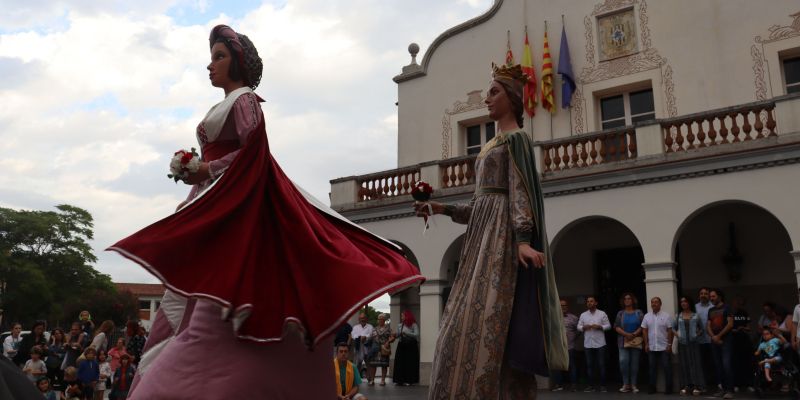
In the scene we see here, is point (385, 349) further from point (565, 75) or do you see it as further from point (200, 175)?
point (200, 175)

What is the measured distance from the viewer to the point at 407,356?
1498 cm

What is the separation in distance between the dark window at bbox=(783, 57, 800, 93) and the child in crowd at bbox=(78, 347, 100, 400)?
14231 mm

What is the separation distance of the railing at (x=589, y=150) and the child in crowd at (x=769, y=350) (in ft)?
15.3

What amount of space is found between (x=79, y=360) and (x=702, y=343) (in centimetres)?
995

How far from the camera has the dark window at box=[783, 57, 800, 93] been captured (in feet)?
46.6

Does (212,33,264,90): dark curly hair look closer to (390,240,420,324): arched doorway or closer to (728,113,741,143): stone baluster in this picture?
(728,113,741,143): stone baluster

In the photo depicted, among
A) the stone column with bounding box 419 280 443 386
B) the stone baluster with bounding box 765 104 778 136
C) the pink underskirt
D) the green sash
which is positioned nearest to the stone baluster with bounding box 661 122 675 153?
the stone baluster with bounding box 765 104 778 136

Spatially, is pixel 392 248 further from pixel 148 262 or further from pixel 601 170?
pixel 601 170

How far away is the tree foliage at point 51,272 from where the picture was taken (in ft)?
162

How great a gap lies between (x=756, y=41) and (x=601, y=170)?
14.4ft

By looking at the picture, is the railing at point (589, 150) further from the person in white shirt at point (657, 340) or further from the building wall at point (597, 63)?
the person in white shirt at point (657, 340)

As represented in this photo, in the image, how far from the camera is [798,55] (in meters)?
14.3

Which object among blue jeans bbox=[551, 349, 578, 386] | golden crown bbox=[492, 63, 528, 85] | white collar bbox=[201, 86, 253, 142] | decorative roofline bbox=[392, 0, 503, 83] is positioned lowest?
blue jeans bbox=[551, 349, 578, 386]

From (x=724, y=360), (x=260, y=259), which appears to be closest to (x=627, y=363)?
(x=724, y=360)
